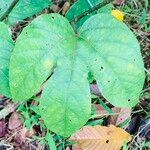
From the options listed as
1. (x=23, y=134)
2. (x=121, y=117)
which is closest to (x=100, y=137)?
(x=121, y=117)

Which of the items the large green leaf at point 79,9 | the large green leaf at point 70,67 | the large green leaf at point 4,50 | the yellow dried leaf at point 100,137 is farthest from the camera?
the yellow dried leaf at point 100,137

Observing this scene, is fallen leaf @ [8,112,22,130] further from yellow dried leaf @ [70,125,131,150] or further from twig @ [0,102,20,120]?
yellow dried leaf @ [70,125,131,150]

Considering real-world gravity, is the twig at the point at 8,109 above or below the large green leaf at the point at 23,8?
below

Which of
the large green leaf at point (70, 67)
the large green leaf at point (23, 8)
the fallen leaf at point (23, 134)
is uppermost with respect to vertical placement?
the large green leaf at point (23, 8)

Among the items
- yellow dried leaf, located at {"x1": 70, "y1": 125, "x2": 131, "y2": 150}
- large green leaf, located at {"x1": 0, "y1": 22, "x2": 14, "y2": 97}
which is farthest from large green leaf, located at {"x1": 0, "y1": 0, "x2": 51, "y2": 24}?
yellow dried leaf, located at {"x1": 70, "y1": 125, "x2": 131, "y2": 150}

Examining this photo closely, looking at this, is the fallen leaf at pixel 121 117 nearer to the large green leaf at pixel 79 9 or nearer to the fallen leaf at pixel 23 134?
the fallen leaf at pixel 23 134

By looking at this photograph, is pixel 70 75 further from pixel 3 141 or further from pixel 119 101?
pixel 3 141

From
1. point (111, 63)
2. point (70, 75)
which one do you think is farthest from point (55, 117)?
point (111, 63)

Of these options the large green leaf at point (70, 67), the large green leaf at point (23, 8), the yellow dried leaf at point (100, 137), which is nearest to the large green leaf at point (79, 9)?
the large green leaf at point (23, 8)
